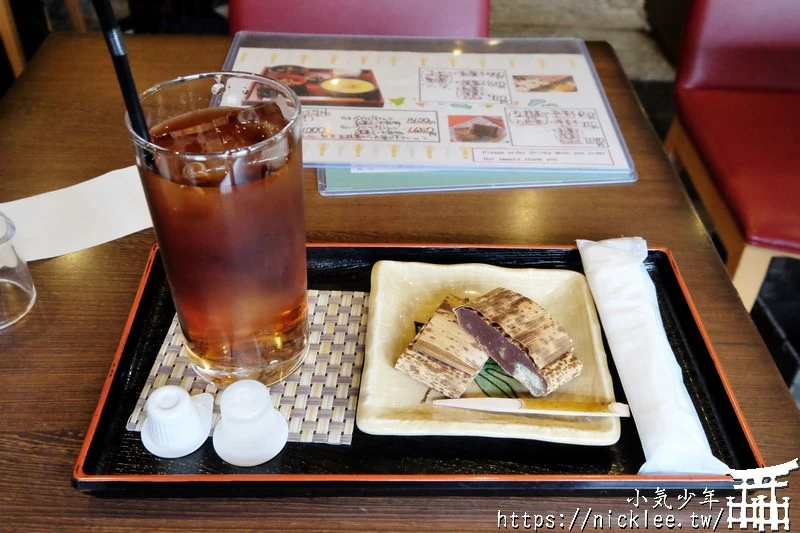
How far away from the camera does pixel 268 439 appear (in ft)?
1.87

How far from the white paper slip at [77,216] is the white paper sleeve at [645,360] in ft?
1.75

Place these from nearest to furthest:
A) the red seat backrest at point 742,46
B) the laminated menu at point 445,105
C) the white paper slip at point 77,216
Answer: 1. the white paper slip at point 77,216
2. the laminated menu at point 445,105
3. the red seat backrest at point 742,46

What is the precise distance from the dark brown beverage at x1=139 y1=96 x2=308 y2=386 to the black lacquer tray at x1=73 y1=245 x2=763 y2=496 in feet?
0.26

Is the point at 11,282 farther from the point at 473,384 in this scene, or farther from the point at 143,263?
the point at 473,384

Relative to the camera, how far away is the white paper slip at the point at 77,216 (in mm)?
798

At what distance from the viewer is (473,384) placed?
639mm

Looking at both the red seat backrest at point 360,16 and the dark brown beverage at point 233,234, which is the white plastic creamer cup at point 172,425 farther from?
the red seat backrest at point 360,16

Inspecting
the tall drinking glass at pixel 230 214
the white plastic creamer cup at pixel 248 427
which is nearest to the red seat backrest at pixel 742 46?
the tall drinking glass at pixel 230 214

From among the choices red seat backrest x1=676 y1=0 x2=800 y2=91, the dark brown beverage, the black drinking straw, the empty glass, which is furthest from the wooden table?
red seat backrest x1=676 y1=0 x2=800 y2=91

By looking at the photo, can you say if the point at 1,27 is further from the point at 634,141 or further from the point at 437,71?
the point at 634,141

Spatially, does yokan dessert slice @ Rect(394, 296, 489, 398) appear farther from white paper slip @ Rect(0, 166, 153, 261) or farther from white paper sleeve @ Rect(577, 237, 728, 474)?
white paper slip @ Rect(0, 166, 153, 261)

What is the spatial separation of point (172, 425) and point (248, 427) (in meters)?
0.06

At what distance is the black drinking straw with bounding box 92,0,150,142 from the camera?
48 centimetres

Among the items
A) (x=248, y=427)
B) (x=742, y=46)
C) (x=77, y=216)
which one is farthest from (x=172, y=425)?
(x=742, y=46)
